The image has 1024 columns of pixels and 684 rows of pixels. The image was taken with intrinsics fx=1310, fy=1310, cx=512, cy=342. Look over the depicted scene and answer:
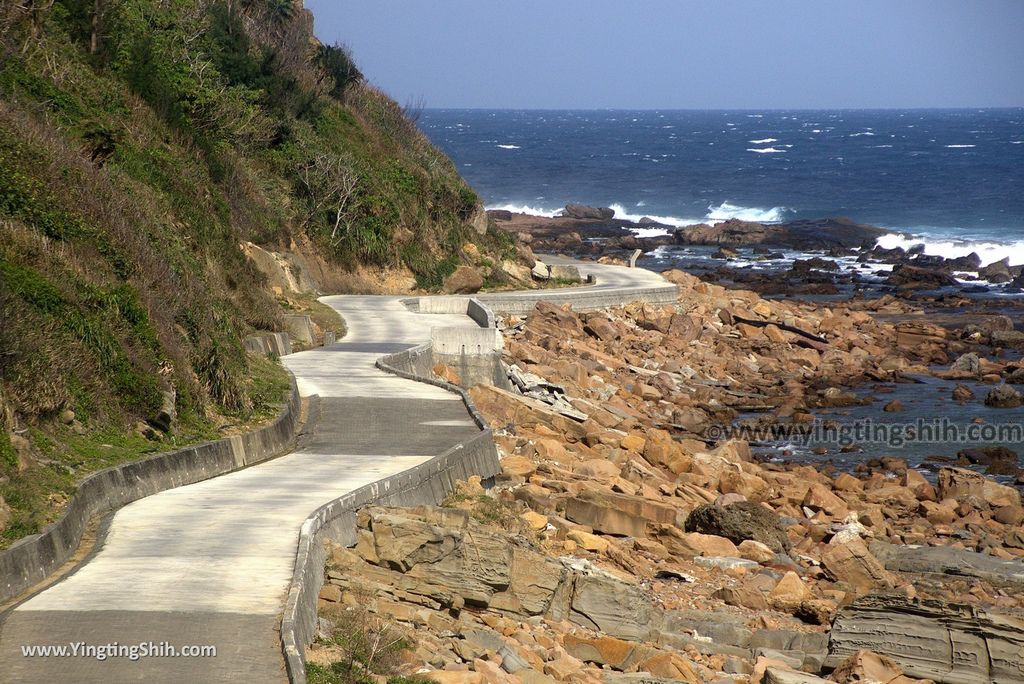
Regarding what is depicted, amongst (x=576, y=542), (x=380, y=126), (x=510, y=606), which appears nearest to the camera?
(x=510, y=606)

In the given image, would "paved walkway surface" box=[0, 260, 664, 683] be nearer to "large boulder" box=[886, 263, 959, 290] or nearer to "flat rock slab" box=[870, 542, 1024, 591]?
"flat rock slab" box=[870, 542, 1024, 591]

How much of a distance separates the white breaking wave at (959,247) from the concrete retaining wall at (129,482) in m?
58.5

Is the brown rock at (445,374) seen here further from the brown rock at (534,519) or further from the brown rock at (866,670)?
the brown rock at (866,670)

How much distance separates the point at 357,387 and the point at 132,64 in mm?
13319

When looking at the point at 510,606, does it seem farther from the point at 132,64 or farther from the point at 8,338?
the point at 132,64

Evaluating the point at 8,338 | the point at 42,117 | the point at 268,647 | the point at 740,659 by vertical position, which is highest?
the point at 42,117

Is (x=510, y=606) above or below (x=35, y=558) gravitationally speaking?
below

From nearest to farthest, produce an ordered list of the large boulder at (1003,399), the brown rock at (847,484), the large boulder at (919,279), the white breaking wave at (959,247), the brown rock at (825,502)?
the brown rock at (825,502) < the brown rock at (847,484) < the large boulder at (1003,399) < the large boulder at (919,279) < the white breaking wave at (959,247)

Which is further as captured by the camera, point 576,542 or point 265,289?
point 265,289

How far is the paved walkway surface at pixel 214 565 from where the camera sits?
366 inches

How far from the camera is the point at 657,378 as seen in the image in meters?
32.6

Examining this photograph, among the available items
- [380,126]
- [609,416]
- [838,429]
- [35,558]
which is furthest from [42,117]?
[380,126]

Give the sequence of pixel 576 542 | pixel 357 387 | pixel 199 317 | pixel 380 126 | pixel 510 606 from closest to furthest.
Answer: pixel 510 606
pixel 576 542
pixel 199 317
pixel 357 387
pixel 380 126

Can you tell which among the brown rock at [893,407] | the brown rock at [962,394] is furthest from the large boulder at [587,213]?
the brown rock at [893,407]
